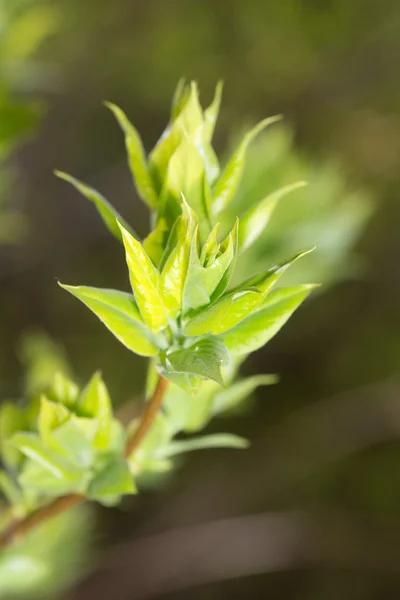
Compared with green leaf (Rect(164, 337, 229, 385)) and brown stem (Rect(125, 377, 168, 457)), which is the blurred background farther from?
green leaf (Rect(164, 337, 229, 385))

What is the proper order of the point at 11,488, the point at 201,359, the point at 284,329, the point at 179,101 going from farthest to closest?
the point at 284,329 → the point at 11,488 → the point at 179,101 → the point at 201,359

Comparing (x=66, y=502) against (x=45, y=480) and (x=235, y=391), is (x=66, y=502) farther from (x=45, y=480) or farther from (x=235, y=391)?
(x=235, y=391)

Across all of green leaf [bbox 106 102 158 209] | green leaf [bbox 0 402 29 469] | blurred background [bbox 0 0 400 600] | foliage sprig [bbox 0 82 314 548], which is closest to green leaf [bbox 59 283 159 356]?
foliage sprig [bbox 0 82 314 548]

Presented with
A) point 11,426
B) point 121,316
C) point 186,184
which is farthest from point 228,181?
point 11,426

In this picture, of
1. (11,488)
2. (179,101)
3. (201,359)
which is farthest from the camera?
(11,488)

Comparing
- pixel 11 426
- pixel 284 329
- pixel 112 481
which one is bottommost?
pixel 112 481

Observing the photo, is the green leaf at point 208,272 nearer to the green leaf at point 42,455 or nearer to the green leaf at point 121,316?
the green leaf at point 121,316

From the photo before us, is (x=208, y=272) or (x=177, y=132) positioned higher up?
(x=177, y=132)
